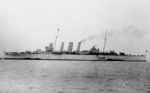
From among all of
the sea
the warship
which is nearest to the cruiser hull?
the warship

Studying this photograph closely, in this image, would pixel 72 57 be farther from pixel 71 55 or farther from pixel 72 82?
pixel 72 82

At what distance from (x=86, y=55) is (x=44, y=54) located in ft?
61.0

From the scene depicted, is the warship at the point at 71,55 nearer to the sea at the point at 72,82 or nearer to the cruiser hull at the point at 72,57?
the cruiser hull at the point at 72,57

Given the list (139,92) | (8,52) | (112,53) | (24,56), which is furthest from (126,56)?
(139,92)

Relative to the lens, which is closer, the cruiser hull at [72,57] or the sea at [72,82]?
the sea at [72,82]

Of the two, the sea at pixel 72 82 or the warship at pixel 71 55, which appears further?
the warship at pixel 71 55

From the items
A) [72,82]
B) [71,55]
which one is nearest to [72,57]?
[71,55]

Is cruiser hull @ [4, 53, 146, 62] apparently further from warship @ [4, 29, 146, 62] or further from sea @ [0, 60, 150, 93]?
sea @ [0, 60, 150, 93]

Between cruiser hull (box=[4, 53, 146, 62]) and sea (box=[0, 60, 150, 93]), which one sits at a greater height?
cruiser hull (box=[4, 53, 146, 62])

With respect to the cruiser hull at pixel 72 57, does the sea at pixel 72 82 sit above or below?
below

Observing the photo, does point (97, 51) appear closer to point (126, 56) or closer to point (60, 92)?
point (126, 56)

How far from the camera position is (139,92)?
18094 millimetres

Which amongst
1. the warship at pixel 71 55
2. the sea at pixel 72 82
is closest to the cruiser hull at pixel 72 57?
the warship at pixel 71 55

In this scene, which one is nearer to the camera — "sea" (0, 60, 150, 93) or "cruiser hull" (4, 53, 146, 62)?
"sea" (0, 60, 150, 93)
